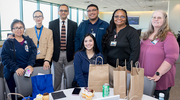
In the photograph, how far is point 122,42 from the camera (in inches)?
85.3

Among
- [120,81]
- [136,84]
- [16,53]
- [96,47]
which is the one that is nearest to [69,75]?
[96,47]

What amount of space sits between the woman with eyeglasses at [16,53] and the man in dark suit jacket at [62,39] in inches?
23.0

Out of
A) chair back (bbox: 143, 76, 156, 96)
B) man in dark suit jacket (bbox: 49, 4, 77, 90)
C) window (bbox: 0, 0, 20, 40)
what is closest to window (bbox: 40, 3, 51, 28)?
window (bbox: 0, 0, 20, 40)

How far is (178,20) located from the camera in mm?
9039

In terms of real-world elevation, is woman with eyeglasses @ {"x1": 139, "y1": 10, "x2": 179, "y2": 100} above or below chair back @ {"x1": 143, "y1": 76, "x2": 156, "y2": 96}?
above

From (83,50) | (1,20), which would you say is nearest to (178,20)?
(83,50)

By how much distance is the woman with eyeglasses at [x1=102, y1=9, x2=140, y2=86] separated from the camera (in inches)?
83.5

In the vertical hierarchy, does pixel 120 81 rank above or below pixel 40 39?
below

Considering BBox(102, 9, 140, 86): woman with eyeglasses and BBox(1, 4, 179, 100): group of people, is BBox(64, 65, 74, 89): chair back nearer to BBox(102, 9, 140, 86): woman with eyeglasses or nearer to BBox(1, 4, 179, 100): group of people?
BBox(1, 4, 179, 100): group of people

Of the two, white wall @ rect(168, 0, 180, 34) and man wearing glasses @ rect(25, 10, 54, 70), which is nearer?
man wearing glasses @ rect(25, 10, 54, 70)

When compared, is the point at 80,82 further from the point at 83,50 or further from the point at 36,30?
the point at 36,30

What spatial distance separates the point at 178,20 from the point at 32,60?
9.45 metres

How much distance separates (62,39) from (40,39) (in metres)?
0.43

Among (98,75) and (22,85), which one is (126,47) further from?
(22,85)
